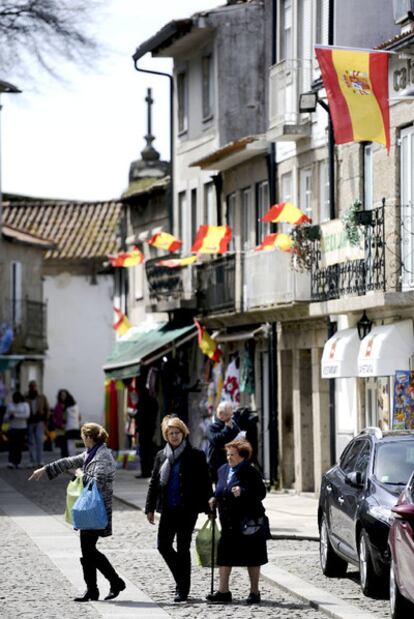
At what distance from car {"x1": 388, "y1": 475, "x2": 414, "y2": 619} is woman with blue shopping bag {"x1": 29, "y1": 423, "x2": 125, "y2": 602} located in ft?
9.74

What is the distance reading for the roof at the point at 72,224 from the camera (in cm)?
7712

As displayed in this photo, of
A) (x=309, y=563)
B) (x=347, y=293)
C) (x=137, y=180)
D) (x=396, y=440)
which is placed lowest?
(x=309, y=563)

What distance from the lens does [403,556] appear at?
14.9 m

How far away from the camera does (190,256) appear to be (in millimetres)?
43406

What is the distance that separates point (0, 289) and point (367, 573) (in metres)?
56.7

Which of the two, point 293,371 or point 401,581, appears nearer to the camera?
point 401,581

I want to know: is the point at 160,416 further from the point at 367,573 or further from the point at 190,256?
the point at 367,573

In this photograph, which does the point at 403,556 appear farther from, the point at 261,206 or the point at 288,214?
the point at 261,206

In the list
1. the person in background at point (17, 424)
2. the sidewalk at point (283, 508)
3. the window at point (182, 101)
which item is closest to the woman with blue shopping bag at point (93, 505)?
the sidewalk at point (283, 508)

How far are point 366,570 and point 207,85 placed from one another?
27623mm

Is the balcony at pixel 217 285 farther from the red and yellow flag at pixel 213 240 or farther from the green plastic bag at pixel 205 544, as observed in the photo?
the green plastic bag at pixel 205 544

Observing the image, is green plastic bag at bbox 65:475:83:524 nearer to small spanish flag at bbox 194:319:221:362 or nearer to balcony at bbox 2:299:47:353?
small spanish flag at bbox 194:319:221:362

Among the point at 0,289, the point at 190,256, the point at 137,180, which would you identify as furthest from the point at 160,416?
the point at 0,289

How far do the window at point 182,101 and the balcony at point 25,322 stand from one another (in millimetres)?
28270
